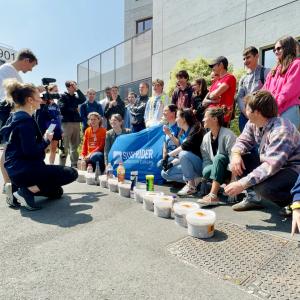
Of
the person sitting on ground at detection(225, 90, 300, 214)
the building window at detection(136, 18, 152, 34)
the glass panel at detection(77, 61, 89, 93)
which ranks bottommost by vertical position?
the person sitting on ground at detection(225, 90, 300, 214)

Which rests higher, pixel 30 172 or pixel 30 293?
pixel 30 172

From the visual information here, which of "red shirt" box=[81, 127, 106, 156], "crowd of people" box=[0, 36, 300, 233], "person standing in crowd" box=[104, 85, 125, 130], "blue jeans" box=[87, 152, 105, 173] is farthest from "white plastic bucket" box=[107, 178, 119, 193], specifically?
"person standing in crowd" box=[104, 85, 125, 130]

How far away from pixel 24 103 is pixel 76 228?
1.85m

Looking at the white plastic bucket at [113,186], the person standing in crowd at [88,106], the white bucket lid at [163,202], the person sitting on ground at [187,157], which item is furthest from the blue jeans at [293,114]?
the person standing in crowd at [88,106]

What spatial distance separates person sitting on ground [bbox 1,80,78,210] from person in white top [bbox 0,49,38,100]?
2.55ft

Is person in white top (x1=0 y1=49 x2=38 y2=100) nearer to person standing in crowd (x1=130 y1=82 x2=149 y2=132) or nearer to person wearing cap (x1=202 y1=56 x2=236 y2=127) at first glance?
person standing in crowd (x1=130 y1=82 x2=149 y2=132)

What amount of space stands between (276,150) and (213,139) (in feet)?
4.26

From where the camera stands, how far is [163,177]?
4.81 meters

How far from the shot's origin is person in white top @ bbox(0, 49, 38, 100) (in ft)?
14.5

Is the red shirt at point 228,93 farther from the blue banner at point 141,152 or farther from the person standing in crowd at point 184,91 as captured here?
the blue banner at point 141,152

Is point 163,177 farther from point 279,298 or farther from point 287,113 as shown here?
point 279,298

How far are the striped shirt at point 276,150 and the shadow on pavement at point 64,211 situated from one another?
194cm

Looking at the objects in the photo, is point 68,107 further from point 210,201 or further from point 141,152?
point 210,201

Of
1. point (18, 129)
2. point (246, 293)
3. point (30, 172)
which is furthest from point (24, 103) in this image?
point (246, 293)
